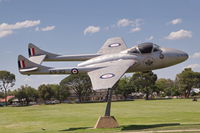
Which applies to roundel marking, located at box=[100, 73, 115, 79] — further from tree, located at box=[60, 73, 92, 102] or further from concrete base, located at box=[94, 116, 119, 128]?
tree, located at box=[60, 73, 92, 102]

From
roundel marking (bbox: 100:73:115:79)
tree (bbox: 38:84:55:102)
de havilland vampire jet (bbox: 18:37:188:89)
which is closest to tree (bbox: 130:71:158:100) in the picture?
tree (bbox: 38:84:55:102)

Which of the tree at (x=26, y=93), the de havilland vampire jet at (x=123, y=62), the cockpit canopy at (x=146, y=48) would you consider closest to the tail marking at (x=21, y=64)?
the de havilland vampire jet at (x=123, y=62)

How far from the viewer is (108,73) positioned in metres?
19.2

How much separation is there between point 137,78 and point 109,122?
10045cm

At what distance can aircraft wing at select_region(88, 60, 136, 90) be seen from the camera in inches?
689

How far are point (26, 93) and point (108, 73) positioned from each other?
9886 centimetres

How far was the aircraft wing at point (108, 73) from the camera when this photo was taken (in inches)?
689

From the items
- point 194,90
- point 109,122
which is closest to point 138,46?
point 109,122

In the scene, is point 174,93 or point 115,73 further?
point 174,93

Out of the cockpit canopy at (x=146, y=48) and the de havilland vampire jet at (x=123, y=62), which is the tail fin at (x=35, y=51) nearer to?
the de havilland vampire jet at (x=123, y=62)

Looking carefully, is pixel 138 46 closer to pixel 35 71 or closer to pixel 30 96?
pixel 35 71

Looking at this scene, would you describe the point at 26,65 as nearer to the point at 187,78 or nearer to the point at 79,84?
the point at 79,84

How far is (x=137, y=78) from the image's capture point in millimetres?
120250

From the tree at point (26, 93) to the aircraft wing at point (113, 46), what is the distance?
91.9 metres
